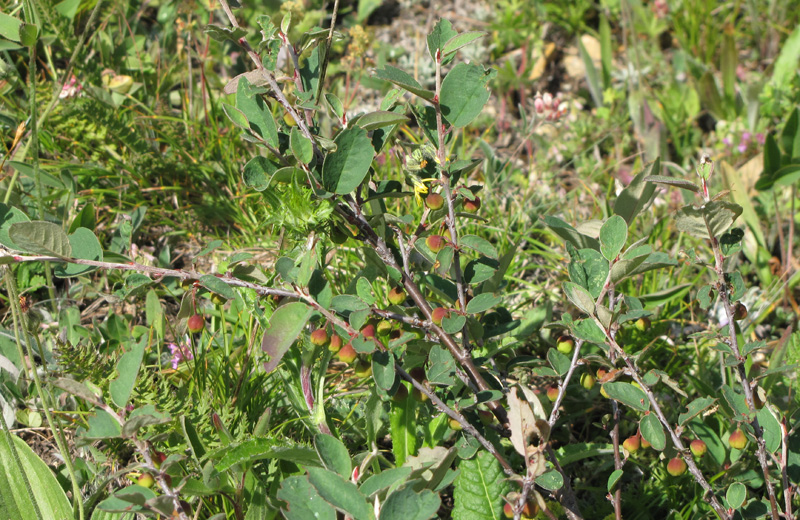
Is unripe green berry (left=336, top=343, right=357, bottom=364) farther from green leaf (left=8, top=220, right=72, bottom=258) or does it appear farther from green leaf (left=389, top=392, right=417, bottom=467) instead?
green leaf (left=8, top=220, right=72, bottom=258)

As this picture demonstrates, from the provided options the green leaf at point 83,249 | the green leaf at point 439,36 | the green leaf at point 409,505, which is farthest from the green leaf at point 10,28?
the green leaf at point 409,505

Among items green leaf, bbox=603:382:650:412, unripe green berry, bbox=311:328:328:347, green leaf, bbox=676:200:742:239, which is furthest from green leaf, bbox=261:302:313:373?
green leaf, bbox=676:200:742:239

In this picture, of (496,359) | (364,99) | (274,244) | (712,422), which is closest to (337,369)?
(274,244)

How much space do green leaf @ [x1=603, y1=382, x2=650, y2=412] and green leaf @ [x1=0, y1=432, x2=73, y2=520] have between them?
1.51 metres

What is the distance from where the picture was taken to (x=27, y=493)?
188 cm

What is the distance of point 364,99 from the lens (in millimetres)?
3902

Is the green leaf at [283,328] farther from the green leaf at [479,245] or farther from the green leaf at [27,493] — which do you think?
the green leaf at [27,493]

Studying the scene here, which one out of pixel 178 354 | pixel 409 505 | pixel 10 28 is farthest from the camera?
pixel 178 354

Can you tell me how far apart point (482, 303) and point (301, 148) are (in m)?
0.56

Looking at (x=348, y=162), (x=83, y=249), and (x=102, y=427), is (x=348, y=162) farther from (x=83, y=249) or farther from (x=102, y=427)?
(x=102, y=427)

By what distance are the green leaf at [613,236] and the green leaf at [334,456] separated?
78 centimetres

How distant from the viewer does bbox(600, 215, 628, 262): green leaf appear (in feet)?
5.17

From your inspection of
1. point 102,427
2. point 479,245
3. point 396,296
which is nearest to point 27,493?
point 102,427

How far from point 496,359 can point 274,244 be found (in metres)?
1.14
